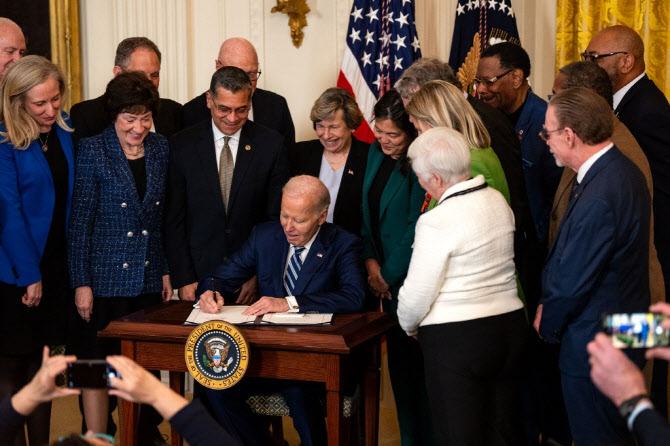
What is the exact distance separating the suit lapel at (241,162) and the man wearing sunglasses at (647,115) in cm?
199

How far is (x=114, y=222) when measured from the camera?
13.9ft

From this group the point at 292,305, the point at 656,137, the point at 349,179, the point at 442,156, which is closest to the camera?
the point at 442,156

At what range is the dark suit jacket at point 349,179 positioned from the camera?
4.75 metres

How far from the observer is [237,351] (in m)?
3.56

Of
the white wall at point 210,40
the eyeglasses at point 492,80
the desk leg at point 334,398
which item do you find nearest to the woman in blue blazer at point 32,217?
the desk leg at point 334,398

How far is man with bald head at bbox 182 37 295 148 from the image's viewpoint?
5227 millimetres

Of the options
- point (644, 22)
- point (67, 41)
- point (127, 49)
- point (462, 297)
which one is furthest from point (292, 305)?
point (644, 22)

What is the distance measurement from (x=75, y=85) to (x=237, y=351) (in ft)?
11.0

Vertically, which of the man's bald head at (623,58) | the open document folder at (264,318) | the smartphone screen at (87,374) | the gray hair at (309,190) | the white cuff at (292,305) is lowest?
the open document folder at (264,318)

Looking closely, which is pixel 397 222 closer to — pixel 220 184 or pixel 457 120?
pixel 457 120

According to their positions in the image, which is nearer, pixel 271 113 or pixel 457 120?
pixel 457 120

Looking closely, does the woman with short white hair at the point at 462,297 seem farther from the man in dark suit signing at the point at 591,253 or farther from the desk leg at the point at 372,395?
the desk leg at the point at 372,395

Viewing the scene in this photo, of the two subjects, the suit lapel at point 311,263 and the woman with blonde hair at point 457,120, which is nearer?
the woman with blonde hair at point 457,120

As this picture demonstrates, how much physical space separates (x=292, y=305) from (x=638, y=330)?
1959mm
